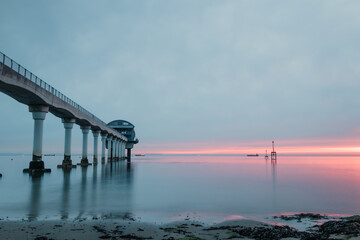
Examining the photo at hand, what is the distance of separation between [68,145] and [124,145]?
65929mm

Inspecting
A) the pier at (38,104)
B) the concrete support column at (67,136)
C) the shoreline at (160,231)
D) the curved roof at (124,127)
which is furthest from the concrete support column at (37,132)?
the curved roof at (124,127)

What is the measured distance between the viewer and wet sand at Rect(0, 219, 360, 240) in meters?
8.34

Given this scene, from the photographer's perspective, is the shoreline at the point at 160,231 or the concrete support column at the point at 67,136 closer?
the shoreline at the point at 160,231

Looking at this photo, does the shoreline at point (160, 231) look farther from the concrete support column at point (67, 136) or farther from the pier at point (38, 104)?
the concrete support column at point (67, 136)

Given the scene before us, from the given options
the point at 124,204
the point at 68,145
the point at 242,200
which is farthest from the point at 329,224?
the point at 68,145

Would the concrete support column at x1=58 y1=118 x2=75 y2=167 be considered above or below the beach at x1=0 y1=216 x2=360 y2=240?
above

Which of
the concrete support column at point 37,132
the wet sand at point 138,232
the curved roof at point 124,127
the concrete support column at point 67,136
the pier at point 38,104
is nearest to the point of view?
the wet sand at point 138,232

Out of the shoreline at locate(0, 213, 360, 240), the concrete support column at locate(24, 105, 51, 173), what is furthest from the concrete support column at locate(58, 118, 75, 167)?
the shoreline at locate(0, 213, 360, 240)

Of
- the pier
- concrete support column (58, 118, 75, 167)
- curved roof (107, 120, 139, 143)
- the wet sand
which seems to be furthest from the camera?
curved roof (107, 120, 139, 143)

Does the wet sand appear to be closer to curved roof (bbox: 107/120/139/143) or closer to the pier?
the pier

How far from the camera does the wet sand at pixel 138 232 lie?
8.34 metres

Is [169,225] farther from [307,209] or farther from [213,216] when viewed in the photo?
[307,209]

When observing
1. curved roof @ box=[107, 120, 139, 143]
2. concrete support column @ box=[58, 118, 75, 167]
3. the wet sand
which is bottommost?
the wet sand

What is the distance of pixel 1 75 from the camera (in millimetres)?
24578
